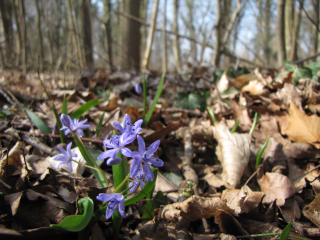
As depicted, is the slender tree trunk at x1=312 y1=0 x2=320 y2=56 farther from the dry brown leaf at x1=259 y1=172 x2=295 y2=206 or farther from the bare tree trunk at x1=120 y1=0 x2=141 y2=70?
the bare tree trunk at x1=120 y1=0 x2=141 y2=70

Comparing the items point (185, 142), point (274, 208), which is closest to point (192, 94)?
point (185, 142)

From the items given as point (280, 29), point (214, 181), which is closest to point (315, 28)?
point (280, 29)

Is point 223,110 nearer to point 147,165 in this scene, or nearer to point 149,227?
point 149,227

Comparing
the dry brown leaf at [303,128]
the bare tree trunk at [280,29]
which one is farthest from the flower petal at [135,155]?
the bare tree trunk at [280,29]

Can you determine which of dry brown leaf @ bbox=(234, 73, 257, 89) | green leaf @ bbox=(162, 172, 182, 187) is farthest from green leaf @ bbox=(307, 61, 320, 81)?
green leaf @ bbox=(162, 172, 182, 187)

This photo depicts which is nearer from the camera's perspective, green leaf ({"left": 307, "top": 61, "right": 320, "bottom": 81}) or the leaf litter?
the leaf litter

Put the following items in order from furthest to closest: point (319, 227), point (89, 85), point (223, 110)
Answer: point (89, 85)
point (223, 110)
point (319, 227)
